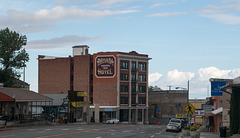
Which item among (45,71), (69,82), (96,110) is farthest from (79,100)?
(45,71)

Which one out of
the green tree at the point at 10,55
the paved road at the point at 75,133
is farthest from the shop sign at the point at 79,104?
the paved road at the point at 75,133

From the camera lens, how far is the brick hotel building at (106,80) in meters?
112

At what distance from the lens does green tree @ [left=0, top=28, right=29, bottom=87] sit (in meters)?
83.4

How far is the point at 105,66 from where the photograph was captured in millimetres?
112438

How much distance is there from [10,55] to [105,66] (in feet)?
113

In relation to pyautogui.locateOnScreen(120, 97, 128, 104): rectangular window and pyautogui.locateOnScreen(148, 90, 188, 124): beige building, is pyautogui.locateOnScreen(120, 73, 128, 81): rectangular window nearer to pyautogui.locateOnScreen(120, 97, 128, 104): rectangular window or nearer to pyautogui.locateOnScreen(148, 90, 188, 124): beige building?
pyautogui.locateOnScreen(120, 97, 128, 104): rectangular window

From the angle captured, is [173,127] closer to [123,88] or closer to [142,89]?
[123,88]

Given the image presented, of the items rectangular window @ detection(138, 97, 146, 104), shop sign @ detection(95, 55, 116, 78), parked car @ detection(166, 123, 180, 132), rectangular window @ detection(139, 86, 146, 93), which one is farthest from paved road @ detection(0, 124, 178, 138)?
rectangular window @ detection(139, 86, 146, 93)

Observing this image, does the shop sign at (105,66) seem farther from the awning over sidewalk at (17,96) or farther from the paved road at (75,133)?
the paved road at (75,133)

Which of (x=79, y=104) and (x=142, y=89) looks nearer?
(x=79, y=104)

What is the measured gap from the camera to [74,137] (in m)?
36.5

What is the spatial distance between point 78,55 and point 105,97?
15.4 metres

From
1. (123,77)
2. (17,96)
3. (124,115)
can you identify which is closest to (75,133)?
(17,96)

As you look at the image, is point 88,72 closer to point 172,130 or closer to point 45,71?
point 45,71
